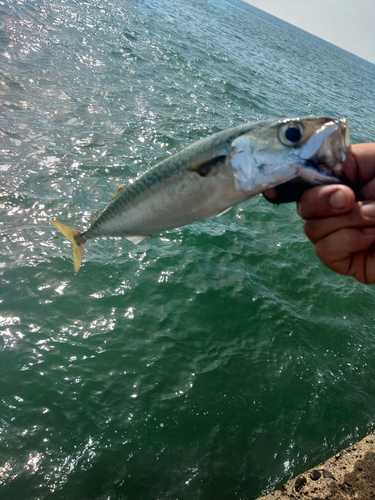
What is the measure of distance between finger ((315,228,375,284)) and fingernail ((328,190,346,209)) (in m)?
0.31

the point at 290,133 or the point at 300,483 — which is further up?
the point at 290,133

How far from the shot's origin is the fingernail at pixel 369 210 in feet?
8.55

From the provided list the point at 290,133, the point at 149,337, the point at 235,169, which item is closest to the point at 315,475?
the point at 149,337

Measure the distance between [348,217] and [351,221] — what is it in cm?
4

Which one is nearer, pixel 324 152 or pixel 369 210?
pixel 324 152

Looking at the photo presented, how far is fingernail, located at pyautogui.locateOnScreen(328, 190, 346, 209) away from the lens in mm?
2465

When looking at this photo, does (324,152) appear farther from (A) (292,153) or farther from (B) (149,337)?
(B) (149,337)

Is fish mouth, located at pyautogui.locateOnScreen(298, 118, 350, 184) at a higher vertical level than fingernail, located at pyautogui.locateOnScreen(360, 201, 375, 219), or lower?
higher

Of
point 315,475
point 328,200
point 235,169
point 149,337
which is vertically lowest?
point 149,337

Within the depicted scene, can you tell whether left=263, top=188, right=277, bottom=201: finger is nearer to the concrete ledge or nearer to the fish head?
the fish head

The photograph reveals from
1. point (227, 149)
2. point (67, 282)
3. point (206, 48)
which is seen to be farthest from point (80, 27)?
point (227, 149)

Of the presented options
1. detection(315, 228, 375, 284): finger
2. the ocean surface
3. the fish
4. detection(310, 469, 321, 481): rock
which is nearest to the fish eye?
the fish

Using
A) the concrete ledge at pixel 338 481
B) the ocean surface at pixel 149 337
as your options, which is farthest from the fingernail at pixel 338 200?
the ocean surface at pixel 149 337

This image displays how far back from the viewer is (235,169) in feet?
8.36
